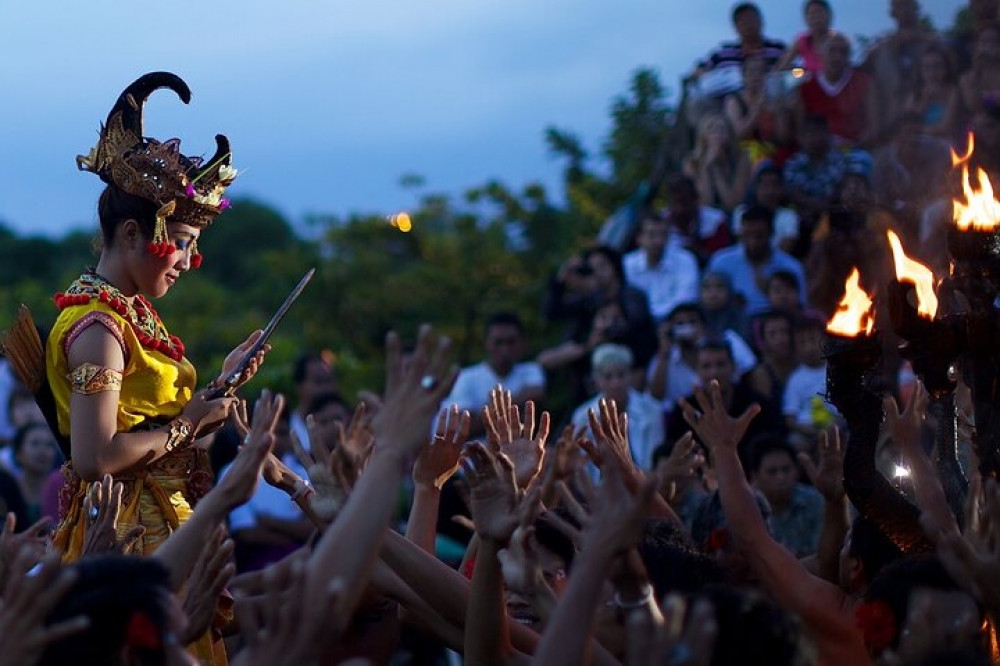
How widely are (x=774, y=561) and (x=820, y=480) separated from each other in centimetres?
91

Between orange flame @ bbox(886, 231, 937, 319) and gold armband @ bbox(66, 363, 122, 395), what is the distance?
7.60 feet

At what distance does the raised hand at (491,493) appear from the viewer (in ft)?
12.4

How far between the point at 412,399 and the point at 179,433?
6.21 ft

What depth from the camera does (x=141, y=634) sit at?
9.64 ft

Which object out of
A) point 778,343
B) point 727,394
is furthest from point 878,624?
point 778,343

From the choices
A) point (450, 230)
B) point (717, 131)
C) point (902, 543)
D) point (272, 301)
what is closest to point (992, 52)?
point (717, 131)

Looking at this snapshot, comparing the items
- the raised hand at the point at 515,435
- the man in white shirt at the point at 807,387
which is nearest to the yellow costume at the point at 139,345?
the raised hand at the point at 515,435

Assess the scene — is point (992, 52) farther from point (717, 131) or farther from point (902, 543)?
point (902, 543)

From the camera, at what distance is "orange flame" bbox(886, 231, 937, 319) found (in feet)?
14.4

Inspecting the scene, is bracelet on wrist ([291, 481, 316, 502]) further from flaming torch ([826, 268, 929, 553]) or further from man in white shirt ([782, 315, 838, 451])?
man in white shirt ([782, 315, 838, 451])

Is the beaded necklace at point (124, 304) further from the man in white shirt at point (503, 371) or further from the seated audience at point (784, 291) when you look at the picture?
the seated audience at point (784, 291)

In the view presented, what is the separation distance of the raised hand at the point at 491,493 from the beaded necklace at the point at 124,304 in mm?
1449

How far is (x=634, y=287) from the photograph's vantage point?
10359 mm

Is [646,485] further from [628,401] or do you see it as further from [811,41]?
[811,41]
